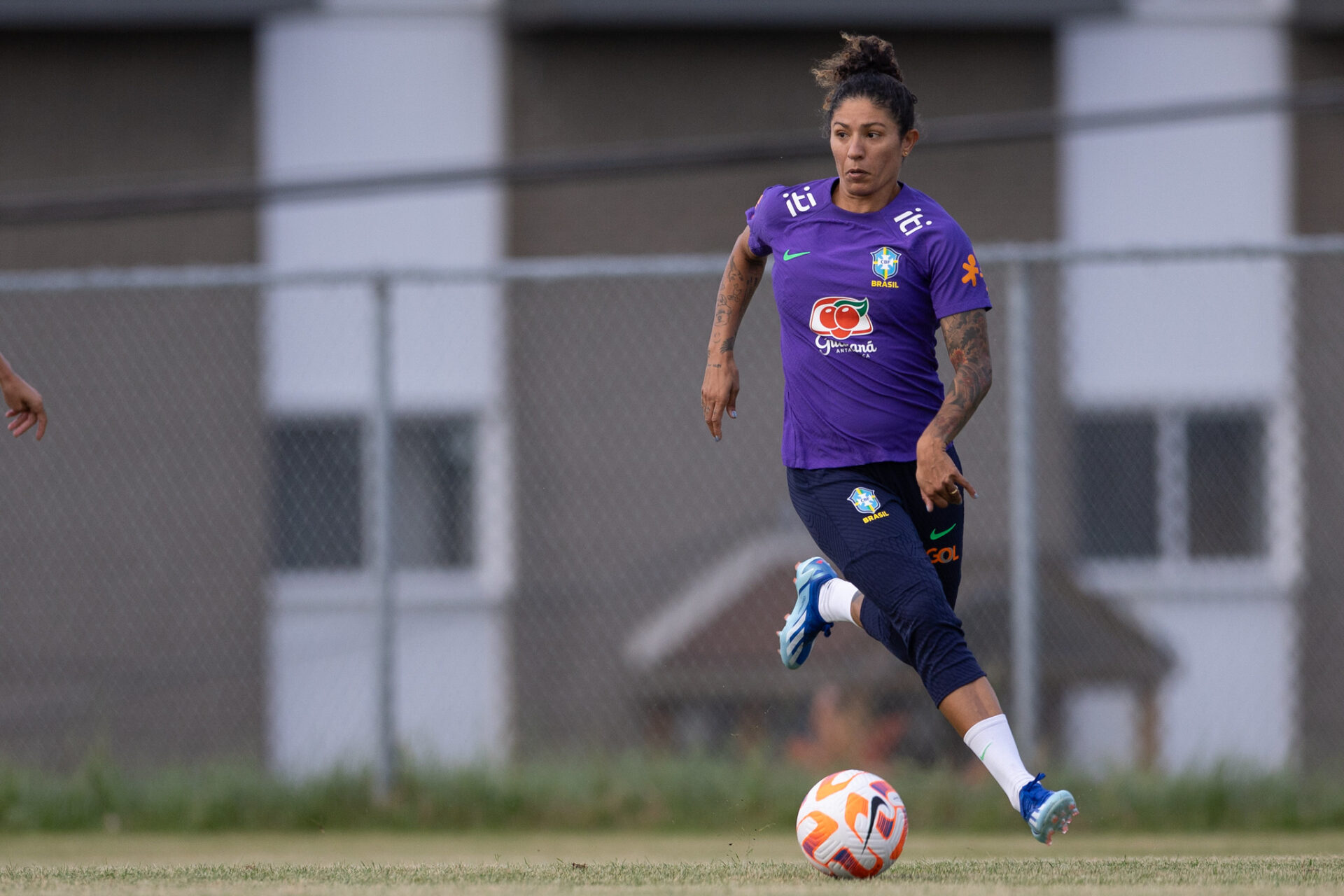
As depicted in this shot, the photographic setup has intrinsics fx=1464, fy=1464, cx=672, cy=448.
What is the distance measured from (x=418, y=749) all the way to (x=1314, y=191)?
885cm

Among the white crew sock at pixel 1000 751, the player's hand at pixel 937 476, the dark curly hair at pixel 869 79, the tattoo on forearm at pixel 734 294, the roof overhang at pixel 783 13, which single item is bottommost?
the white crew sock at pixel 1000 751

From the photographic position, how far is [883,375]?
4.30m

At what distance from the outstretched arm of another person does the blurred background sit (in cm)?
469

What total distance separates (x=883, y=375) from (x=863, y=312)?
20 cm

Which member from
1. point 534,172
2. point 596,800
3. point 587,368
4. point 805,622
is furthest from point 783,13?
point 805,622

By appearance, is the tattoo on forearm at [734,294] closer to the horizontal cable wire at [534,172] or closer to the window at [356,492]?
the horizontal cable wire at [534,172]

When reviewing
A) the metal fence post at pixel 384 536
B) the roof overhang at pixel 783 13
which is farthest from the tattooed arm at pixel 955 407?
the roof overhang at pixel 783 13

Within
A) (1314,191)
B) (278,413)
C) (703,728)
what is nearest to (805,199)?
(703,728)

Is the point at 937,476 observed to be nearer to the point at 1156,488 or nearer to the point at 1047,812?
the point at 1047,812

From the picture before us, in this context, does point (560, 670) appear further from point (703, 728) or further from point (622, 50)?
point (622, 50)

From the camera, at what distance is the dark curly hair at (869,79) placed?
426cm

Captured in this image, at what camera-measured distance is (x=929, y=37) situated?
11.6 m

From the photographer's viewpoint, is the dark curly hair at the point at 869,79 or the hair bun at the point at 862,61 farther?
the hair bun at the point at 862,61

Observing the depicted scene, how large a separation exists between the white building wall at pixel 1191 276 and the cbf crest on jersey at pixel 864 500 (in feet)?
21.3
